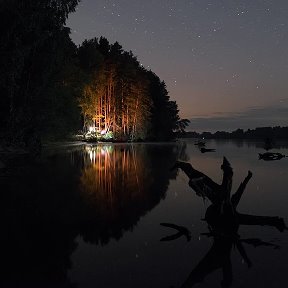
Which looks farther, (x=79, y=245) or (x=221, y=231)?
(x=221, y=231)

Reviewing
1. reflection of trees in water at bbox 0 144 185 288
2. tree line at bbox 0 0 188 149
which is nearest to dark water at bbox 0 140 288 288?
reflection of trees in water at bbox 0 144 185 288

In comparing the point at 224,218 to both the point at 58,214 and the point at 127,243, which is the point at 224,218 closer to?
the point at 127,243

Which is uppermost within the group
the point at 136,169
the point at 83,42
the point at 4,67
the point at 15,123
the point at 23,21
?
the point at 83,42

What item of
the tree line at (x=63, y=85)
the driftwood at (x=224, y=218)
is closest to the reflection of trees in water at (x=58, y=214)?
the driftwood at (x=224, y=218)

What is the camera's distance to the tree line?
82.7 feet

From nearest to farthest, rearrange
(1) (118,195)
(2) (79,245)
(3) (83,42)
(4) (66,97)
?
1. (2) (79,245)
2. (1) (118,195)
3. (4) (66,97)
4. (3) (83,42)

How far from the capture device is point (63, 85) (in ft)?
239

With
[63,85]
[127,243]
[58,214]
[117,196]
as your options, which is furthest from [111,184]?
[63,85]

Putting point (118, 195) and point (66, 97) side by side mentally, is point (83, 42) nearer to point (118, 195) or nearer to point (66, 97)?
point (66, 97)

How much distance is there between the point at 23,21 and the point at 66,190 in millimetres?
11076

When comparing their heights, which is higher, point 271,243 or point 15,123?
point 15,123

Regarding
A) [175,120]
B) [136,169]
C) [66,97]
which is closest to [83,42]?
[66,97]

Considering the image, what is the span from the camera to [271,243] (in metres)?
11.1

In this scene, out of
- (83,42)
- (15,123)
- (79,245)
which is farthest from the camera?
(83,42)
